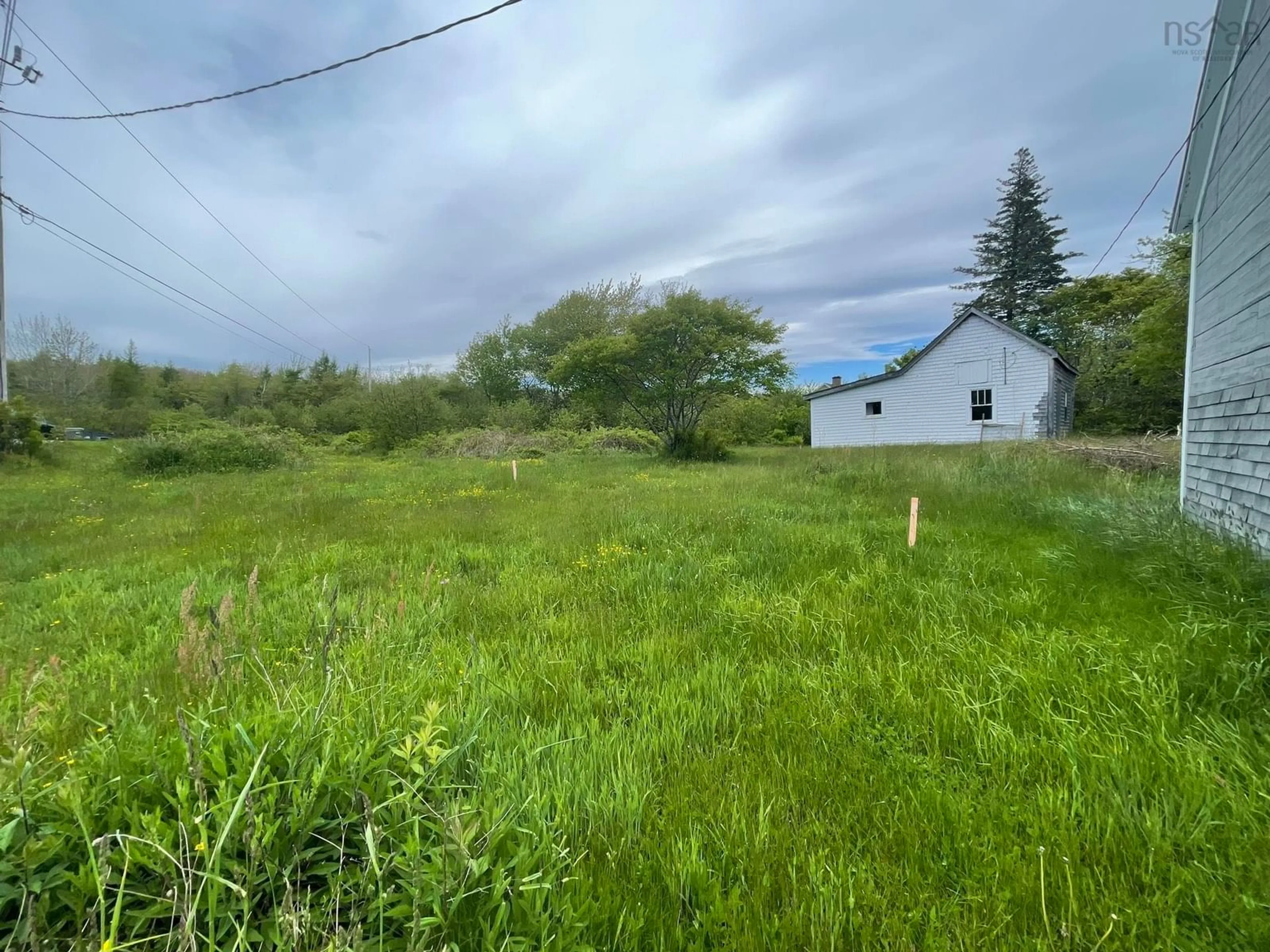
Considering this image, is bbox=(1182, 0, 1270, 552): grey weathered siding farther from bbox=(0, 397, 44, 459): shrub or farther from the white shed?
bbox=(0, 397, 44, 459): shrub

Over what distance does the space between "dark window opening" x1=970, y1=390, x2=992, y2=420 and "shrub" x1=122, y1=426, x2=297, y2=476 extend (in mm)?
25459

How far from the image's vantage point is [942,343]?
20.2 metres

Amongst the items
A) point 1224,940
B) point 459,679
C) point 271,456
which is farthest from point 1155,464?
point 271,456

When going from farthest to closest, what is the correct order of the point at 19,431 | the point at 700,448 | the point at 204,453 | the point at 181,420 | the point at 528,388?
the point at 528,388 < the point at 181,420 < the point at 700,448 < the point at 204,453 < the point at 19,431

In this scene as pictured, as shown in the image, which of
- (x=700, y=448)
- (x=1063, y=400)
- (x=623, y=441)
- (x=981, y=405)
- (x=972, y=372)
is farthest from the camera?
(x=623, y=441)

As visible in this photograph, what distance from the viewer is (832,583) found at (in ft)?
12.4

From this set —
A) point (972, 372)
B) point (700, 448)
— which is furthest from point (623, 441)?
point (972, 372)

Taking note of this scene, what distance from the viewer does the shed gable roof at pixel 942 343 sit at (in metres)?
18.0

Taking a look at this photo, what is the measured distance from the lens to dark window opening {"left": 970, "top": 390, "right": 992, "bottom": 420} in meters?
19.5

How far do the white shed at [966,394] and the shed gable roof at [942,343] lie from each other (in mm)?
34

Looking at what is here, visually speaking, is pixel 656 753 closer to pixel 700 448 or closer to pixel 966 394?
pixel 700 448

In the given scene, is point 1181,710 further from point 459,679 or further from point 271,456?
point 271,456

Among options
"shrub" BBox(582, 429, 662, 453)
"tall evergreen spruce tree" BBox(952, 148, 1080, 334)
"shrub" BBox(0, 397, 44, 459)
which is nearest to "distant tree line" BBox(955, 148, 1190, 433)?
"tall evergreen spruce tree" BBox(952, 148, 1080, 334)

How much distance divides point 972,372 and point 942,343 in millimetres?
1667
